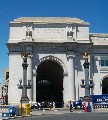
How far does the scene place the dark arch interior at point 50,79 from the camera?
8205 cm

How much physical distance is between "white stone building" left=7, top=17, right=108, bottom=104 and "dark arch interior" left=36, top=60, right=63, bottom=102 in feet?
12.0

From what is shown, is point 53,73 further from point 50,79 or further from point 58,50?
point 58,50

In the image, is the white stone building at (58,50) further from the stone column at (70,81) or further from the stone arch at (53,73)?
the stone arch at (53,73)

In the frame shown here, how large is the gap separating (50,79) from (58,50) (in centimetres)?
2330

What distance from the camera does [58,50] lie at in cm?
7506

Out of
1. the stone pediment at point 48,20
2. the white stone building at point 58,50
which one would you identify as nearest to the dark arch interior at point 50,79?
the white stone building at point 58,50

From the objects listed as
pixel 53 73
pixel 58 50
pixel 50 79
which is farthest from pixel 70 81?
pixel 50 79

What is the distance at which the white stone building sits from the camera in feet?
241

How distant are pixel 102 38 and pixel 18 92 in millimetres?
20618

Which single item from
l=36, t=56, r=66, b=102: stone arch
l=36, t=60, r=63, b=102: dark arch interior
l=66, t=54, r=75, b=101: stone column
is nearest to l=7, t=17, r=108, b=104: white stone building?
l=66, t=54, r=75, b=101: stone column

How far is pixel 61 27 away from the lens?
7550 cm

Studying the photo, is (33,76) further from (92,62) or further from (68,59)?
(92,62)

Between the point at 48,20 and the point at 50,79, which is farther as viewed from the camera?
the point at 50,79

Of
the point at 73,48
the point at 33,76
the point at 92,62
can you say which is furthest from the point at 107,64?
the point at 33,76
